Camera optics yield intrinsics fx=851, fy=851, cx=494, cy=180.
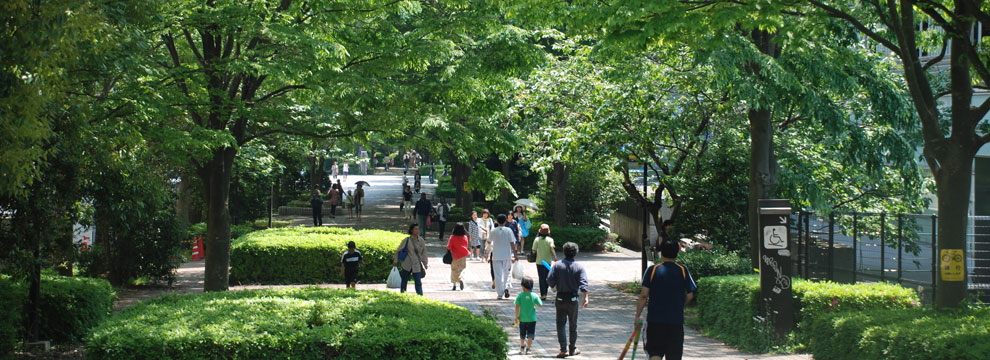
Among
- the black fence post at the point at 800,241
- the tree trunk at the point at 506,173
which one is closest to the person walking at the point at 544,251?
the black fence post at the point at 800,241

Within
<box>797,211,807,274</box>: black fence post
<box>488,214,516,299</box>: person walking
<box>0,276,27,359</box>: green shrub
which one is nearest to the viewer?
<box>0,276,27,359</box>: green shrub

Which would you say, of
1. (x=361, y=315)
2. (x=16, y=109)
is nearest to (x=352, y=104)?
(x=361, y=315)

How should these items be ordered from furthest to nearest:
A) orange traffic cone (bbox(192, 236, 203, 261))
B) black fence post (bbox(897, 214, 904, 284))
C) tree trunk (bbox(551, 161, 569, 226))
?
tree trunk (bbox(551, 161, 569, 226)), orange traffic cone (bbox(192, 236, 203, 261)), black fence post (bbox(897, 214, 904, 284))

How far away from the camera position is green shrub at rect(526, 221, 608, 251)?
1104 inches

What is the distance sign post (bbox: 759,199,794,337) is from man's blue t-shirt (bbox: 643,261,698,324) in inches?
132

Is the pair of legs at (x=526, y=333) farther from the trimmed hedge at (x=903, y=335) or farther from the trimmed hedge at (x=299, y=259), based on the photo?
the trimmed hedge at (x=299, y=259)

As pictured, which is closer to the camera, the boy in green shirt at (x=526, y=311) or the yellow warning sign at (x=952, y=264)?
A: the yellow warning sign at (x=952, y=264)

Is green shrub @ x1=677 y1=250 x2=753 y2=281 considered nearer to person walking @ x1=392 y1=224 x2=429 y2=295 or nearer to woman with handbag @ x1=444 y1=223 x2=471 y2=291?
woman with handbag @ x1=444 y1=223 x2=471 y2=291

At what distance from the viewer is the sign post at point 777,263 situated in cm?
1139

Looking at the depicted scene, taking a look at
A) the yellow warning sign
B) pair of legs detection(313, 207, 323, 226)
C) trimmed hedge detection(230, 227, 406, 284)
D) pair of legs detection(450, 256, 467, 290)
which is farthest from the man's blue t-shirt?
pair of legs detection(313, 207, 323, 226)

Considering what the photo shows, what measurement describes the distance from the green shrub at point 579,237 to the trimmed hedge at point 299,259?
9.31 metres

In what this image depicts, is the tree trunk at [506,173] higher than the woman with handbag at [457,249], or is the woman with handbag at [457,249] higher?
the tree trunk at [506,173]

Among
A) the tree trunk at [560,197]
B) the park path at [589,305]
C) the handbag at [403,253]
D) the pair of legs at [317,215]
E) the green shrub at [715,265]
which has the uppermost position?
the tree trunk at [560,197]

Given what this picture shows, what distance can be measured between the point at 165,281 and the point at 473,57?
10.0 metres
